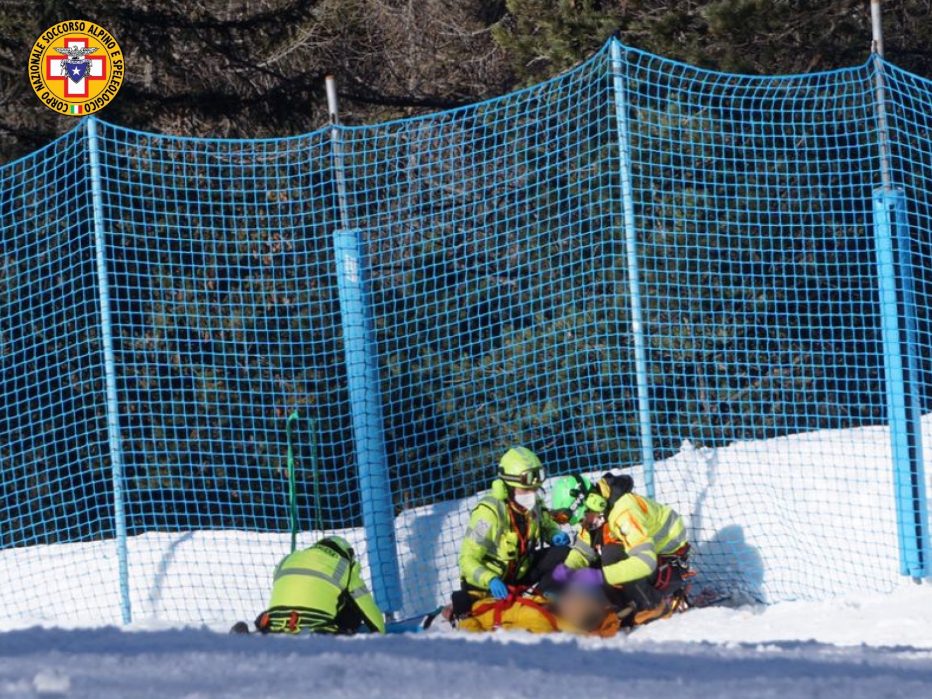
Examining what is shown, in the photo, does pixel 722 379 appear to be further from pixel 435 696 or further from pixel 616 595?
pixel 435 696

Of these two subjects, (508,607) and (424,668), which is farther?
(508,607)

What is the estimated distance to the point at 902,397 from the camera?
642 cm

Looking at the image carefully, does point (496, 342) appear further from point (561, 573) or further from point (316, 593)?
point (316, 593)

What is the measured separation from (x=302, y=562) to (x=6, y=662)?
3.73 m

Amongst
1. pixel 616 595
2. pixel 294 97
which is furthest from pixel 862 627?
pixel 294 97

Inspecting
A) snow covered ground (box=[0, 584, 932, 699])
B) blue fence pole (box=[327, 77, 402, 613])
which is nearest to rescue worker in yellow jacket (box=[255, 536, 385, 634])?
blue fence pole (box=[327, 77, 402, 613])

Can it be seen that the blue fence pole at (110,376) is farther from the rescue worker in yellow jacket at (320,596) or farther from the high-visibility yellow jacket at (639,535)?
the high-visibility yellow jacket at (639,535)

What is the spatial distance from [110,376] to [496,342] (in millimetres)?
3403

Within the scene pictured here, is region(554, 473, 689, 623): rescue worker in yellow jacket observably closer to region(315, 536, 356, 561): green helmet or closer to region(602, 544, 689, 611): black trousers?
region(602, 544, 689, 611): black trousers

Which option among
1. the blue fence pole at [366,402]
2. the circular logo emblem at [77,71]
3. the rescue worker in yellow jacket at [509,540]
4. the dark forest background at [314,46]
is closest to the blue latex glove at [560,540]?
the rescue worker in yellow jacket at [509,540]

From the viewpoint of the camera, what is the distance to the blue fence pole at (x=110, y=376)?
6492 mm

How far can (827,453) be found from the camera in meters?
7.32

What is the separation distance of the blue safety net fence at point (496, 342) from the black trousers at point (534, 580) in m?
0.56

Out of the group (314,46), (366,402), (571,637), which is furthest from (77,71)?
(571,637)
